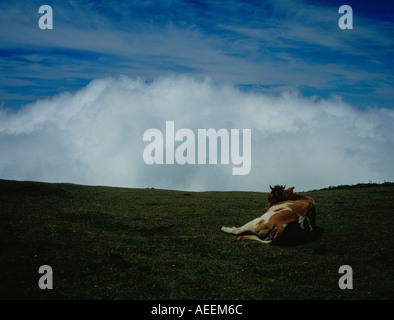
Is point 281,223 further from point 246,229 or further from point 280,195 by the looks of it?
point 280,195

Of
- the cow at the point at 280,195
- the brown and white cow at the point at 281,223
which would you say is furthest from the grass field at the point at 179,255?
the cow at the point at 280,195

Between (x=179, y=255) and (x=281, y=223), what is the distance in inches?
178

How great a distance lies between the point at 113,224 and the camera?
16906 millimetres

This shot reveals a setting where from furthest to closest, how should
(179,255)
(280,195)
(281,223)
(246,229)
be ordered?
(280,195)
(246,229)
(281,223)
(179,255)

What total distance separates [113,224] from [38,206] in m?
5.87

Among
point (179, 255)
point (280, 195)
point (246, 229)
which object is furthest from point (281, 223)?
point (179, 255)

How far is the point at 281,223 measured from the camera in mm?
14102

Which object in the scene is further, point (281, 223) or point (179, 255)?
point (281, 223)

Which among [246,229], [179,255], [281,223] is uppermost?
[281,223]

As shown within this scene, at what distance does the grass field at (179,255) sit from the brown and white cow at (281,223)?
572mm

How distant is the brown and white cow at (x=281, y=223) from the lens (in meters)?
14.0

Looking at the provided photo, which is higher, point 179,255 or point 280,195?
point 280,195

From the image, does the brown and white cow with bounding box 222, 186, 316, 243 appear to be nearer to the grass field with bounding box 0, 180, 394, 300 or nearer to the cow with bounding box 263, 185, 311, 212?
the cow with bounding box 263, 185, 311, 212
